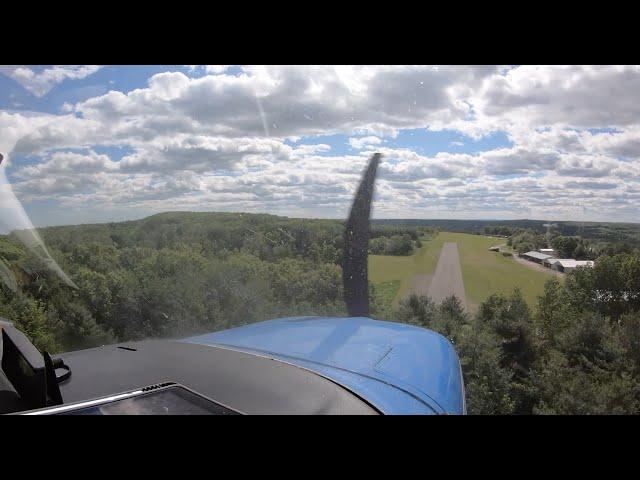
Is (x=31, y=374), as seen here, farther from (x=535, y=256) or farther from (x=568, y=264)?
(x=568, y=264)

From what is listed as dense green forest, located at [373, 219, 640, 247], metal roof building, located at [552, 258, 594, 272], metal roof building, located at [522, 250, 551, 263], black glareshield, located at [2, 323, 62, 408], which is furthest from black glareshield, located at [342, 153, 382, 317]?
black glareshield, located at [2, 323, 62, 408]

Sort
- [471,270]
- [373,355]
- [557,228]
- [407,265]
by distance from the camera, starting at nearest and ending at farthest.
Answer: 1. [373,355]
2. [557,228]
3. [407,265]
4. [471,270]

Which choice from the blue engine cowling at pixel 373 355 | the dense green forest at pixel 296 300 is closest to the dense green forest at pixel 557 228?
the dense green forest at pixel 296 300

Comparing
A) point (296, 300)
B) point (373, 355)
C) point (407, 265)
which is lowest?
point (296, 300)

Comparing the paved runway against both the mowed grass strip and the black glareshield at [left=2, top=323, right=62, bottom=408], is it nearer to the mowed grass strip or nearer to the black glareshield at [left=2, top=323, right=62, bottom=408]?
the mowed grass strip

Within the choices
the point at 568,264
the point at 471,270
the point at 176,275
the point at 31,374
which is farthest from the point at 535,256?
the point at 176,275
